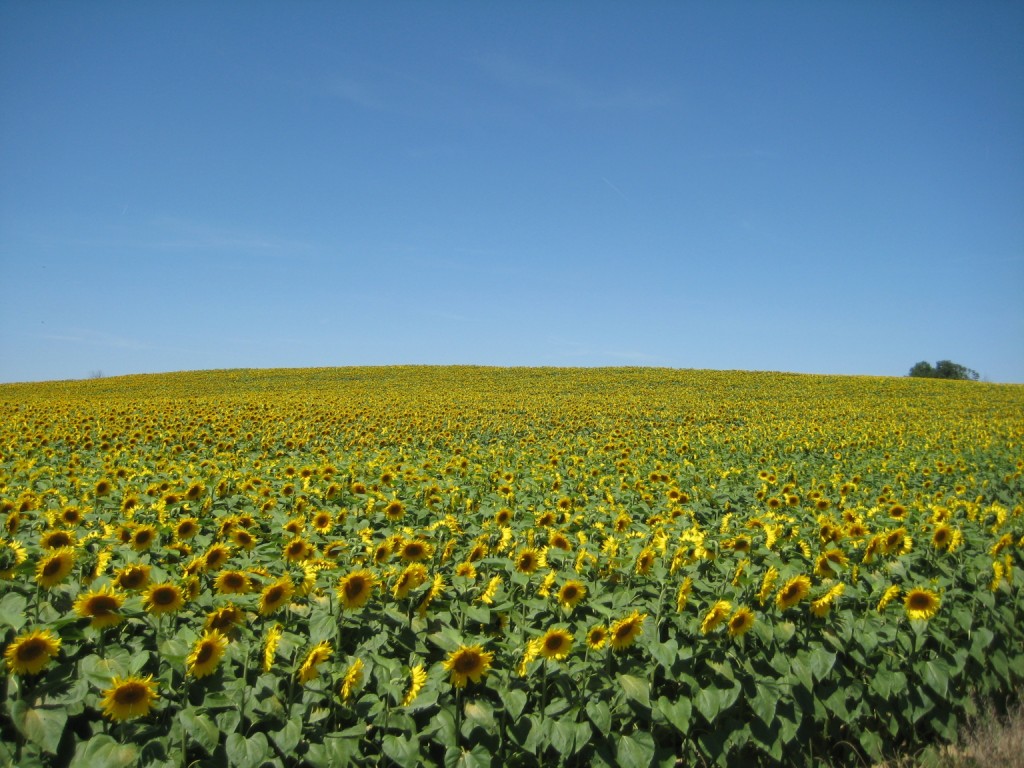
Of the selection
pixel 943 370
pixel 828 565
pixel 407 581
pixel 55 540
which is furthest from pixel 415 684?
pixel 943 370

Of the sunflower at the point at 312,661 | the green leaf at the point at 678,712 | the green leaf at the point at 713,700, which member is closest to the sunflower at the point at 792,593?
the green leaf at the point at 713,700

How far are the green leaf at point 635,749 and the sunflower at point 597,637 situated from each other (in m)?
0.42

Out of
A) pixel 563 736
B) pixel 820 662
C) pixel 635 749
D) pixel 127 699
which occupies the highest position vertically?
pixel 127 699

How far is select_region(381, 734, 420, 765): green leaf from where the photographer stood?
267 cm

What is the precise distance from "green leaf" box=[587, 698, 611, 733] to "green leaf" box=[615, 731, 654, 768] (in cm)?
9

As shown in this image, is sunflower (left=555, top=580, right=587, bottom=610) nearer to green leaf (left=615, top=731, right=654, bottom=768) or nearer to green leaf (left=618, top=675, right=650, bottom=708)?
green leaf (left=618, top=675, right=650, bottom=708)

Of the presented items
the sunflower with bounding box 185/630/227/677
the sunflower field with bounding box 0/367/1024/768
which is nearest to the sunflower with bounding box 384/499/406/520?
the sunflower field with bounding box 0/367/1024/768


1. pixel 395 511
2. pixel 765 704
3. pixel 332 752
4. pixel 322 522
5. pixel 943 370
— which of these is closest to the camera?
pixel 332 752

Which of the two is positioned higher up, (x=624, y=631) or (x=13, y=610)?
(x=13, y=610)

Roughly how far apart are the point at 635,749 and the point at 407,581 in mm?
1371

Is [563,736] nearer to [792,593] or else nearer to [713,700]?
[713,700]

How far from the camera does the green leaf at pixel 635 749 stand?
2.91m

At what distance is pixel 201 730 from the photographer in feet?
8.32

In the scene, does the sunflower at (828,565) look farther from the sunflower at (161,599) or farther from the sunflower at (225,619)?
the sunflower at (161,599)
